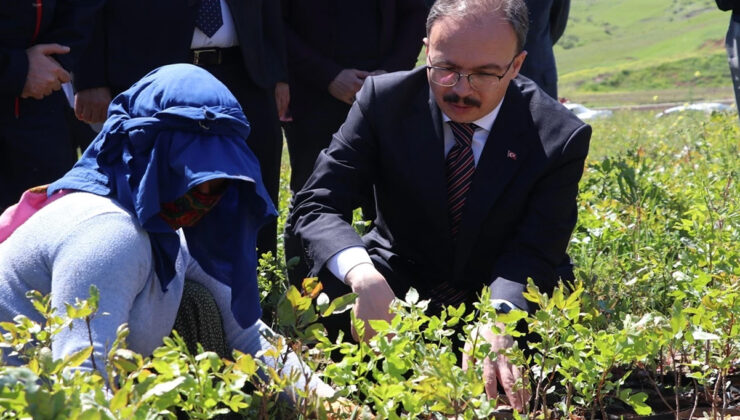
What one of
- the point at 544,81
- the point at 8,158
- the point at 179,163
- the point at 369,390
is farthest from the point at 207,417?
the point at 544,81

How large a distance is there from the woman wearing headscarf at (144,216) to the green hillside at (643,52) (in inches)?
252

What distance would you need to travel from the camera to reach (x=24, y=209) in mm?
2717

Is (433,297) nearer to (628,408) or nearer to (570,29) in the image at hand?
(628,408)

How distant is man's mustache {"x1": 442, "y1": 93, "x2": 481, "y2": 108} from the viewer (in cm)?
312

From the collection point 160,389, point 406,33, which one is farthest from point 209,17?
point 160,389

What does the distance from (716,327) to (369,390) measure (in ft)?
3.14

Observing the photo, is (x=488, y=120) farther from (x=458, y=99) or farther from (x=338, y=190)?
(x=338, y=190)

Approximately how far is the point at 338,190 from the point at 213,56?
127 centimetres

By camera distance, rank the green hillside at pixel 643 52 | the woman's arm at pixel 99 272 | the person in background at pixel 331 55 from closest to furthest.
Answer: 1. the woman's arm at pixel 99 272
2. the person in background at pixel 331 55
3. the green hillside at pixel 643 52

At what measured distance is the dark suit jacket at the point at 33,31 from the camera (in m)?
3.82

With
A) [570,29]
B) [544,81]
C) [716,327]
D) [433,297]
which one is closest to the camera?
[716,327]

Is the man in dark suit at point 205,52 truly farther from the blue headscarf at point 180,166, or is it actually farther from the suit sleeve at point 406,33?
the blue headscarf at point 180,166

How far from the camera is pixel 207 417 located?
6.30 feet

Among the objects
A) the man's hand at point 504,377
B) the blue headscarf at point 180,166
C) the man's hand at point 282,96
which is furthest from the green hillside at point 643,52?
the blue headscarf at point 180,166
